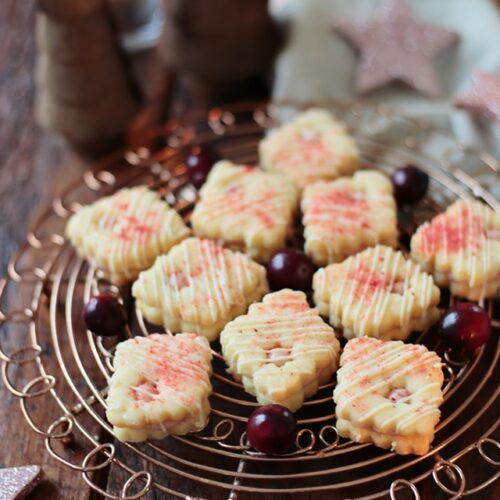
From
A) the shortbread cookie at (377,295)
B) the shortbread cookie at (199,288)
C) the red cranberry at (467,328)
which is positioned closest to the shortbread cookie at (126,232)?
the shortbread cookie at (199,288)

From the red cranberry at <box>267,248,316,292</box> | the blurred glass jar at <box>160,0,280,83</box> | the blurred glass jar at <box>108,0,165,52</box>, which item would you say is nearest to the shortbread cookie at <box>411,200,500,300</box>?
the red cranberry at <box>267,248,316,292</box>

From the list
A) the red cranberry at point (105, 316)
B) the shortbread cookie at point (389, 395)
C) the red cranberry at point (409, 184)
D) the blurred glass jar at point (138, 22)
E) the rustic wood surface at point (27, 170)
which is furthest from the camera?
the blurred glass jar at point (138, 22)

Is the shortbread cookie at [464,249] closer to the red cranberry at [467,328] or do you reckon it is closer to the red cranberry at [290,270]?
the red cranberry at [467,328]

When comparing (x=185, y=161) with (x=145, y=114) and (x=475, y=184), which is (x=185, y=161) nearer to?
(x=145, y=114)

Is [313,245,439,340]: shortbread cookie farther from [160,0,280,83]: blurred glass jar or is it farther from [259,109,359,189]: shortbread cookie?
[160,0,280,83]: blurred glass jar

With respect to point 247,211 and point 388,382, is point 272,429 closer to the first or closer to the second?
point 388,382

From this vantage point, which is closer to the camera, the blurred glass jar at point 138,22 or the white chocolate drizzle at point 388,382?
the white chocolate drizzle at point 388,382
